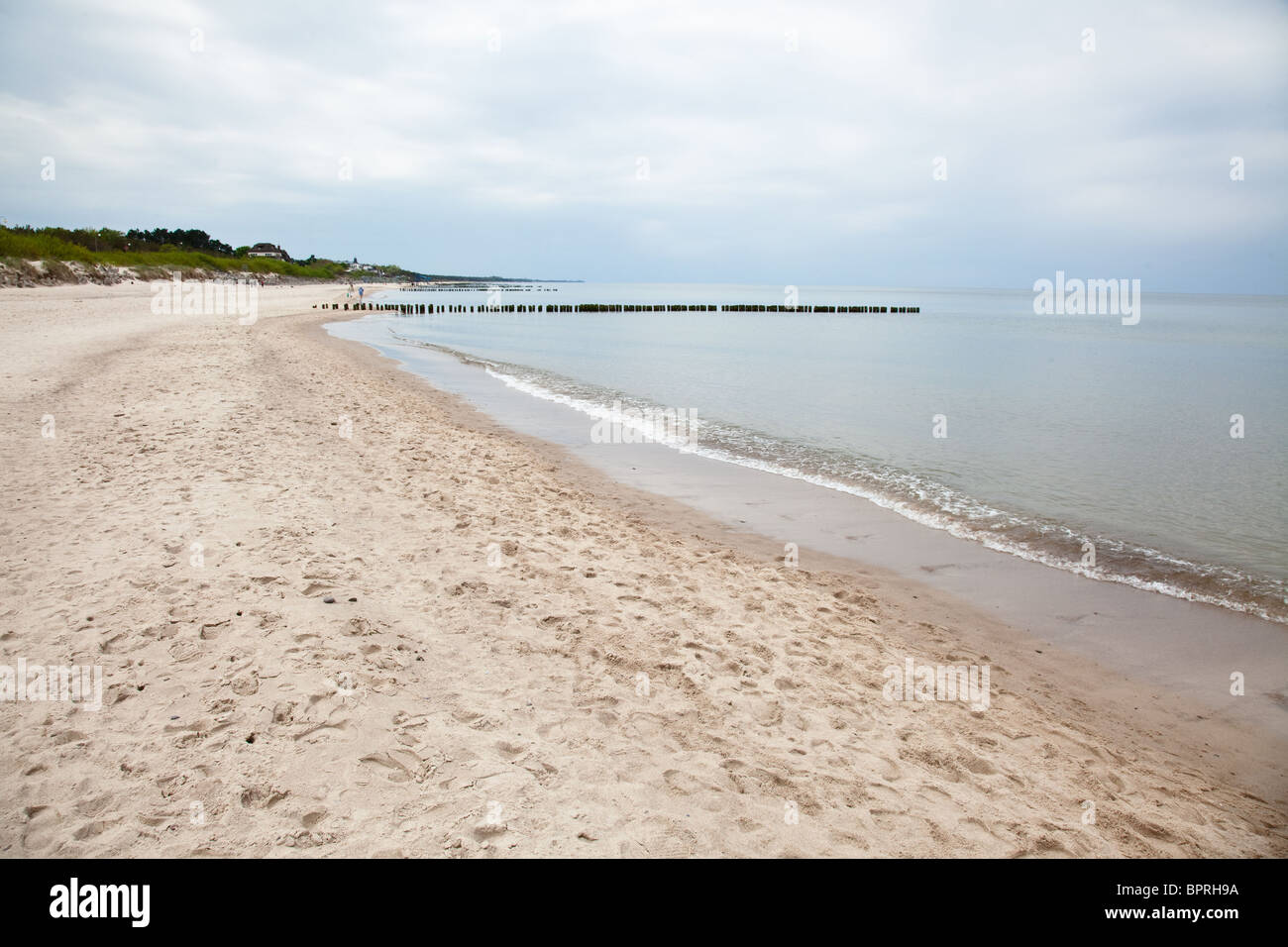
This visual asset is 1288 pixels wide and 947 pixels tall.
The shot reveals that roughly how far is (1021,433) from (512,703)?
1736cm

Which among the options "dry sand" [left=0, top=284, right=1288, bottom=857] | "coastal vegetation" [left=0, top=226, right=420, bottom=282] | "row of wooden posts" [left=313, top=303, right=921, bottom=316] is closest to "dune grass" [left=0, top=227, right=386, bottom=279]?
"coastal vegetation" [left=0, top=226, right=420, bottom=282]

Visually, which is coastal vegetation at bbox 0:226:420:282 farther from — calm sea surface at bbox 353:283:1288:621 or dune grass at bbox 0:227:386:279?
calm sea surface at bbox 353:283:1288:621

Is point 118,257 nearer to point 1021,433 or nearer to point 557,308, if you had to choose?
point 557,308

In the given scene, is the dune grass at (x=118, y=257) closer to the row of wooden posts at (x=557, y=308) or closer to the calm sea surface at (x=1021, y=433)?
the row of wooden posts at (x=557, y=308)

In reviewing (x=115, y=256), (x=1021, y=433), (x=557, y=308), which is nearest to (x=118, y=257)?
(x=115, y=256)

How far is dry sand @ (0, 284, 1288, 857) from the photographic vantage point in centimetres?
353

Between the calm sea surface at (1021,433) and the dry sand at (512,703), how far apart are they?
4.06 m

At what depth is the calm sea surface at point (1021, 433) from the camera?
9.78m

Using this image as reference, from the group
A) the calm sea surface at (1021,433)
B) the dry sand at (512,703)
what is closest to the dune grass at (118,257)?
the calm sea surface at (1021,433)

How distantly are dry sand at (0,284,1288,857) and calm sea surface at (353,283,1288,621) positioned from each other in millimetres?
4060

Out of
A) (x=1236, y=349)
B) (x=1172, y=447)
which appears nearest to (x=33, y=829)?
(x=1172, y=447)

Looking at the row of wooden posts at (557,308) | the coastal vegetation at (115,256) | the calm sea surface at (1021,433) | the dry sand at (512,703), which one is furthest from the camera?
the row of wooden posts at (557,308)

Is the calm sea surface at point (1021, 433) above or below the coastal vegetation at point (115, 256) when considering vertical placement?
below

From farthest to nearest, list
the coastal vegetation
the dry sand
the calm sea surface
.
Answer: the coastal vegetation
the calm sea surface
the dry sand
